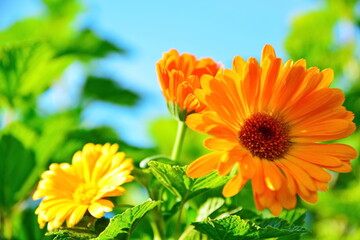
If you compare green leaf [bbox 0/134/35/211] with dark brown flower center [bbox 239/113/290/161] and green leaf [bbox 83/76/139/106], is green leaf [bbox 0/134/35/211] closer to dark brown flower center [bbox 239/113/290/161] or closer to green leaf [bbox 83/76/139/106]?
dark brown flower center [bbox 239/113/290/161]

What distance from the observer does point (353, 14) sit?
7.99 feet

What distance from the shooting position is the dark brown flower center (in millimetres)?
655

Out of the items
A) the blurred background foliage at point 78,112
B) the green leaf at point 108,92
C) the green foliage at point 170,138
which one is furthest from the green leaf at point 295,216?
the green leaf at point 108,92

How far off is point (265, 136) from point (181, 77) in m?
0.15

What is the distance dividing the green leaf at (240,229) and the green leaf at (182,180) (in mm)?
58

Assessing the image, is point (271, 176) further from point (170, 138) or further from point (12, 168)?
point (170, 138)

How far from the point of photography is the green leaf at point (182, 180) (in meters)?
0.61

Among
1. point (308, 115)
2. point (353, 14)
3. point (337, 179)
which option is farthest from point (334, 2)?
point (308, 115)

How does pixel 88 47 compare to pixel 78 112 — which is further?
pixel 88 47

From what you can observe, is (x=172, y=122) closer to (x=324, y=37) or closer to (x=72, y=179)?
(x=324, y=37)

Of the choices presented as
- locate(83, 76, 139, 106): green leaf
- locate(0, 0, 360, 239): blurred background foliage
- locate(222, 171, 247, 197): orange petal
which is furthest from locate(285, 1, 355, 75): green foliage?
locate(222, 171, 247, 197): orange petal

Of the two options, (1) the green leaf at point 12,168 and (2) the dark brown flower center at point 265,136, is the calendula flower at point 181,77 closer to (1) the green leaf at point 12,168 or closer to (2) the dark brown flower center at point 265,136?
(2) the dark brown flower center at point 265,136

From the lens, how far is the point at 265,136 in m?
0.69

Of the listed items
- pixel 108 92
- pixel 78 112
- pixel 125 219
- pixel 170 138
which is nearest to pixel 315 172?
pixel 125 219
